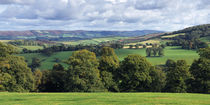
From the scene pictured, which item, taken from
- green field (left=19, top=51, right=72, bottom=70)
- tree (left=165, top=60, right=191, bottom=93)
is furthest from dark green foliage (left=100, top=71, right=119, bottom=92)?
green field (left=19, top=51, right=72, bottom=70)

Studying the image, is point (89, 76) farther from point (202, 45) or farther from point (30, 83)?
point (202, 45)

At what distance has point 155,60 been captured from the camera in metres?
135

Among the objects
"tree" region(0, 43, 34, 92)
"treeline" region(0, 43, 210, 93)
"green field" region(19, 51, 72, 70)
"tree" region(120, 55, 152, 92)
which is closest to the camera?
"tree" region(0, 43, 34, 92)

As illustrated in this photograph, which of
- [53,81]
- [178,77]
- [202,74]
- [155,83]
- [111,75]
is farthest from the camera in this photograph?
[53,81]

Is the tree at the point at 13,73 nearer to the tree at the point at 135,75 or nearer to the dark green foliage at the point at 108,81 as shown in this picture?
the dark green foliage at the point at 108,81

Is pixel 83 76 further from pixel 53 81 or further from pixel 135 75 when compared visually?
pixel 135 75

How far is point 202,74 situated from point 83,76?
105 ft

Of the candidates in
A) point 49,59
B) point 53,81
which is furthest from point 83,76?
point 49,59

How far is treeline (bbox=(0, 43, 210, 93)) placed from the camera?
2146 inches

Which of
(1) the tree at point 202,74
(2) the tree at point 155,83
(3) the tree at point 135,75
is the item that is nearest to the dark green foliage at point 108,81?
(3) the tree at point 135,75

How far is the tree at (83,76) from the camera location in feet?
180

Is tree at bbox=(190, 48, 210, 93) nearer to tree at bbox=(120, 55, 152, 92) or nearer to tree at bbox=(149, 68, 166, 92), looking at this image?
tree at bbox=(149, 68, 166, 92)

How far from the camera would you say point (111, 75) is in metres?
62.8

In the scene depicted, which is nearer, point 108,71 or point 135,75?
point 135,75
